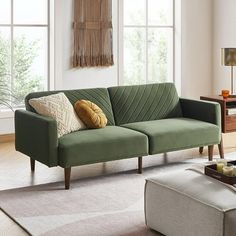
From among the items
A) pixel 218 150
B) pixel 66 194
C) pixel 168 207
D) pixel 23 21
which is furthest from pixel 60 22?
pixel 168 207

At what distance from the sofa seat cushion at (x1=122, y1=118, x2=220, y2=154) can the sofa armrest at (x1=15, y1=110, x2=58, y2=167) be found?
3.06ft

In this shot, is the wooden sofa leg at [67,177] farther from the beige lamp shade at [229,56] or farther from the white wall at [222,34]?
the white wall at [222,34]

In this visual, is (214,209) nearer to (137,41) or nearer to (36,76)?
(36,76)

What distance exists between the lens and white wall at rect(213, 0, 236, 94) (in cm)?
746

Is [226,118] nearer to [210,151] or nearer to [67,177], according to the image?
[210,151]

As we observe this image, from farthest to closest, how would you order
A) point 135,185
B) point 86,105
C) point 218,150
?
point 218,150, point 86,105, point 135,185

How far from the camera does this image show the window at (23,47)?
6570 millimetres

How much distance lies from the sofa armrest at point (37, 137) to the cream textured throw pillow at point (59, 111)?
3.6 inches

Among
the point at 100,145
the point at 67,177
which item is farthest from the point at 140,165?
the point at 67,177

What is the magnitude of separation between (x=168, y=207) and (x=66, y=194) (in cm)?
126

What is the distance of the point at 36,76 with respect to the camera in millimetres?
6879

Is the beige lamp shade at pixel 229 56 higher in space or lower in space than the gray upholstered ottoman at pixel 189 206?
higher

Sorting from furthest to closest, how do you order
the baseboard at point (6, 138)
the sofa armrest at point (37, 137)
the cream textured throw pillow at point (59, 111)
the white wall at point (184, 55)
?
the white wall at point (184, 55) < the baseboard at point (6, 138) < the cream textured throw pillow at point (59, 111) < the sofa armrest at point (37, 137)

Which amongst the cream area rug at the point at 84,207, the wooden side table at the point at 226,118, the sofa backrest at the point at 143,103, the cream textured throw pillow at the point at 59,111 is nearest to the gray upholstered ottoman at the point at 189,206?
the cream area rug at the point at 84,207
